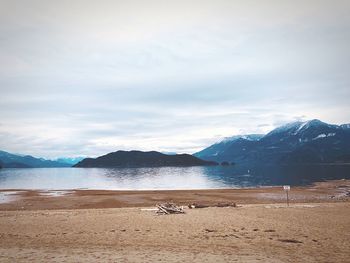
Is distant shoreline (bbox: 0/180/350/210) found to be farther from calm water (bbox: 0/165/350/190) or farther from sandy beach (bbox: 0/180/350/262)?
calm water (bbox: 0/165/350/190)

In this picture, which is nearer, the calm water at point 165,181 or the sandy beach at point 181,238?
the sandy beach at point 181,238

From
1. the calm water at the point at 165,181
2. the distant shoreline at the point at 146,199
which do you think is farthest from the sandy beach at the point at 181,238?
the calm water at the point at 165,181

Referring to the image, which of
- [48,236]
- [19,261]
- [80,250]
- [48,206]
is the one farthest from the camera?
[48,206]

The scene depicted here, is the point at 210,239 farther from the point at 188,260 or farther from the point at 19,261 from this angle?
the point at 19,261

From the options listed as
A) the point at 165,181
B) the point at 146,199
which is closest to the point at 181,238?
the point at 146,199

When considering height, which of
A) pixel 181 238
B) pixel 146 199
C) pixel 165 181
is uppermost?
A: pixel 181 238

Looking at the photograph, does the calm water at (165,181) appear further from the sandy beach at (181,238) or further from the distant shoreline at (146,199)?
the sandy beach at (181,238)

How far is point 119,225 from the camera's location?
2378 centimetres

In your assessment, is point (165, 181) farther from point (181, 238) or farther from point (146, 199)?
point (181, 238)

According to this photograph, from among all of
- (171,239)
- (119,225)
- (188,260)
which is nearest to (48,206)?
(119,225)

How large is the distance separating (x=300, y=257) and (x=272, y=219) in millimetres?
11543

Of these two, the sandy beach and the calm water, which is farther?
the calm water

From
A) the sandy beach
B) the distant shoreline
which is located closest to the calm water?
the distant shoreline

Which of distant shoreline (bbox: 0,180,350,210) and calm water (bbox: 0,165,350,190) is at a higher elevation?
calm water (bbox: 0,165,350,190)
